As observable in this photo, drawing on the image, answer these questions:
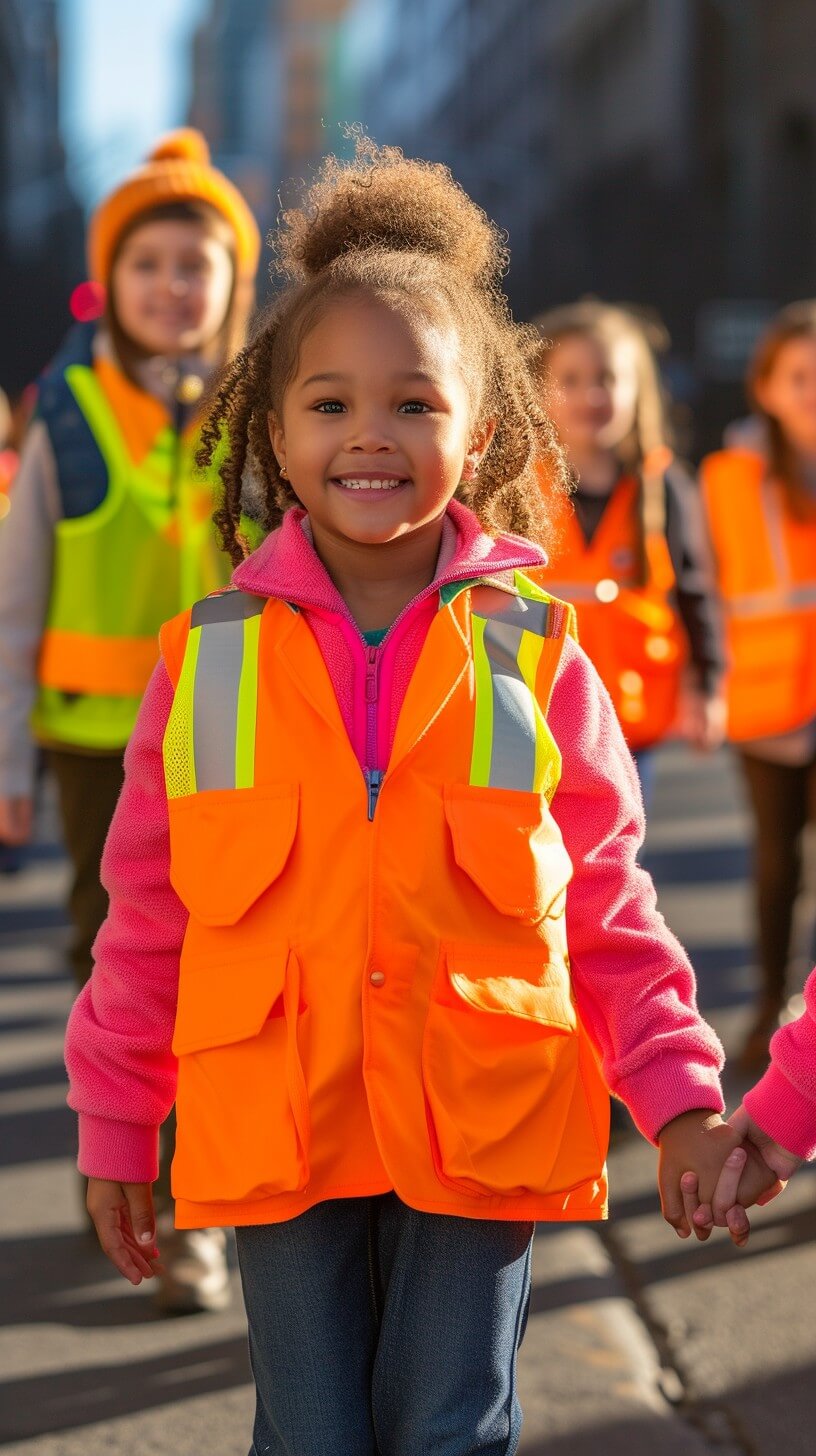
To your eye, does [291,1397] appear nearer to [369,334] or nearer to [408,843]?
[408,843]

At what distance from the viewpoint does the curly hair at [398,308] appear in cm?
260

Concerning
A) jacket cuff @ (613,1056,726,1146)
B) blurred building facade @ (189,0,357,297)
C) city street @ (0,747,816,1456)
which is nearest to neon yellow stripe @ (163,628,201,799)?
jacket cuff @ (613,1056,726,1146)

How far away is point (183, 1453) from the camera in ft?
11.3

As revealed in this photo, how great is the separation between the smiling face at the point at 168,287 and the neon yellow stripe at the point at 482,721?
6.39ft

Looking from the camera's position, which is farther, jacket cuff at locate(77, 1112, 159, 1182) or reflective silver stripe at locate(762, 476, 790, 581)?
reflective silver stripe at locate(762, 476, 790, 581)

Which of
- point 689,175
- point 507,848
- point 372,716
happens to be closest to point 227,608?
point 372,716

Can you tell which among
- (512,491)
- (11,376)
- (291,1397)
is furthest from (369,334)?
(11,376)

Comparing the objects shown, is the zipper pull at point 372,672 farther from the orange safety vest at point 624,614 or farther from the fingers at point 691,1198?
the orange safety vest at point 624,614

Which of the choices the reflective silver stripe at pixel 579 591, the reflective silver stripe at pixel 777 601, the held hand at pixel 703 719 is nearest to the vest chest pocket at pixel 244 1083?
the reflective silver stripe at pixel 579 591

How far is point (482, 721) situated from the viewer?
248 cm

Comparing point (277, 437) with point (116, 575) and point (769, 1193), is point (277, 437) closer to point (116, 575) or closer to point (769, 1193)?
point (769, 1193)

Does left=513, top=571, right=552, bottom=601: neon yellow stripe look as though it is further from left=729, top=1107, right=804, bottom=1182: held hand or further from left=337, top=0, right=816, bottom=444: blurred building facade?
left=337, top=0, right=816, bottom=444: blurred building facade

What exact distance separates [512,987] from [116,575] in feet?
6.45

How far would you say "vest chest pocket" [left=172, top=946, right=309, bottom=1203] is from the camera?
2.36 metres
